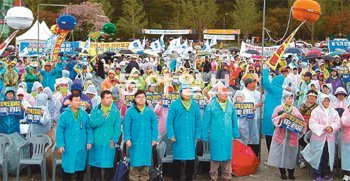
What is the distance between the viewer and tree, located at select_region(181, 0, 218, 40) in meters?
48.8

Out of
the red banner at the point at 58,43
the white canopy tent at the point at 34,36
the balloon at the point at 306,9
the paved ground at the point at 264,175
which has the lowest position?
the paved ground at the point at 264,175

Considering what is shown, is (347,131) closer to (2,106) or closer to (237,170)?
(237,170)

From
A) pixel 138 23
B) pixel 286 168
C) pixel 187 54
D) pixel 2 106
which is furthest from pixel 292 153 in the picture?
pixel 138 23

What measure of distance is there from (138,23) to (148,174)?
1689 inches

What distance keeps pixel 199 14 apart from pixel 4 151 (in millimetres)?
41394

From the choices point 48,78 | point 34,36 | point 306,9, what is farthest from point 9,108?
point 34,36

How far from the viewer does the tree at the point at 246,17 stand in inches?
1832

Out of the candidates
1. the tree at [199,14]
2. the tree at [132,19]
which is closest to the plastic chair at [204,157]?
the tree at [199,14]

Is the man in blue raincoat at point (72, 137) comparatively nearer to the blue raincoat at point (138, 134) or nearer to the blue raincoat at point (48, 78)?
the blue raincoat at point (138, 134)

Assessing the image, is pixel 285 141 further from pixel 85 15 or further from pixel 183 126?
pixel 85 15

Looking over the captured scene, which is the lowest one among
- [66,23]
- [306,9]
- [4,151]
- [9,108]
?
[4,151]

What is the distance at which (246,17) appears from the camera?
153 feet

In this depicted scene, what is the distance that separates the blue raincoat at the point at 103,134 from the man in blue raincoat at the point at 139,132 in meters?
0.21

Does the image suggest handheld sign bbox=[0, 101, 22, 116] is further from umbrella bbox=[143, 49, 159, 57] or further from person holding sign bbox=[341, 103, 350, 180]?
umbrella bbox=[143, 49, 159, 57]
